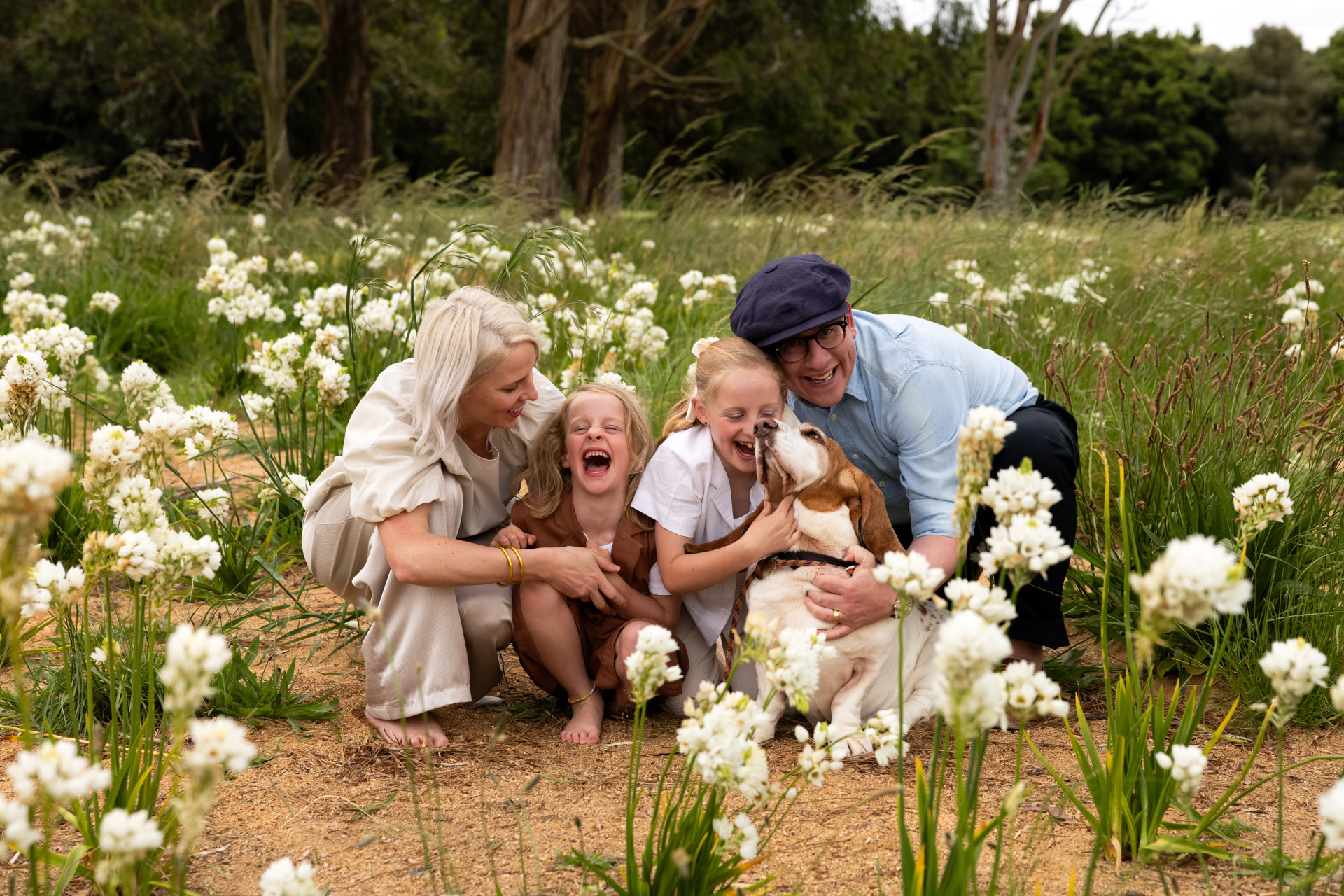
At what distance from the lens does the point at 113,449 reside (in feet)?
6.05

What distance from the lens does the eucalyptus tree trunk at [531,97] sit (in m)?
11.9

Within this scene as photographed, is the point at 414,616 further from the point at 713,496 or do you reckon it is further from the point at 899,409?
the point at 899,409

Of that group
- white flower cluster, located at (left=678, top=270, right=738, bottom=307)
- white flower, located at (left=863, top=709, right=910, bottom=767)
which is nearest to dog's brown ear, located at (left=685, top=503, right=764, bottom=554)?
white flower, located at (left=863, top=709, right=910, bottom=767)

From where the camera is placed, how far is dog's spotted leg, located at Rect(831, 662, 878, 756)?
2750mm

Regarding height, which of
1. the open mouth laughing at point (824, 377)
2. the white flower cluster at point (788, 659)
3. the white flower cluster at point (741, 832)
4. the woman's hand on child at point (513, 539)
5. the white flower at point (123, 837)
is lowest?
the white flower cluster at point (741, 832)

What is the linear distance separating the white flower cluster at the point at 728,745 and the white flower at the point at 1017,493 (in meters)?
0.52

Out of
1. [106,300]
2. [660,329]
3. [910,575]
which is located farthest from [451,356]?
[106,300]

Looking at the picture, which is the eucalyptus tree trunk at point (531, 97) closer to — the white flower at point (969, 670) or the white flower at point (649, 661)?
the white flower at point (649, 661)

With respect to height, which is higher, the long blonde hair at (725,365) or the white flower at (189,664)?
the long blonde hair at (725,365)

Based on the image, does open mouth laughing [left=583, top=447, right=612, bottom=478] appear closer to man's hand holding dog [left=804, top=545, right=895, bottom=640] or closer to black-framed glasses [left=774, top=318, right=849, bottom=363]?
black-framed glasses [left=774, top=318, right=849, bottom=363]

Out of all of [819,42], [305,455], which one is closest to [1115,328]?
[305,455]

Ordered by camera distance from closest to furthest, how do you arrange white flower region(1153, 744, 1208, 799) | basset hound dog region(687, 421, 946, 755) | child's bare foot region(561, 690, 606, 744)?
1. white flower region(1153, 744, 1208, 799)
2. basset hound dog region(687, 421, 946, 755)
3. child's bare foot region(561, 690, 606, 744)

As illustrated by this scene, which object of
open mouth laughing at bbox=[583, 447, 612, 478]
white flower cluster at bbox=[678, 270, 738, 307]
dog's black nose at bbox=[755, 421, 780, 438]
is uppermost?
Answer: white flower cluster at bbox=[678, 270, 738, 307]

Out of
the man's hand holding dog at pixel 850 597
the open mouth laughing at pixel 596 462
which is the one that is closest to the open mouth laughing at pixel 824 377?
the man's hand holding dog at pixel 850 597
